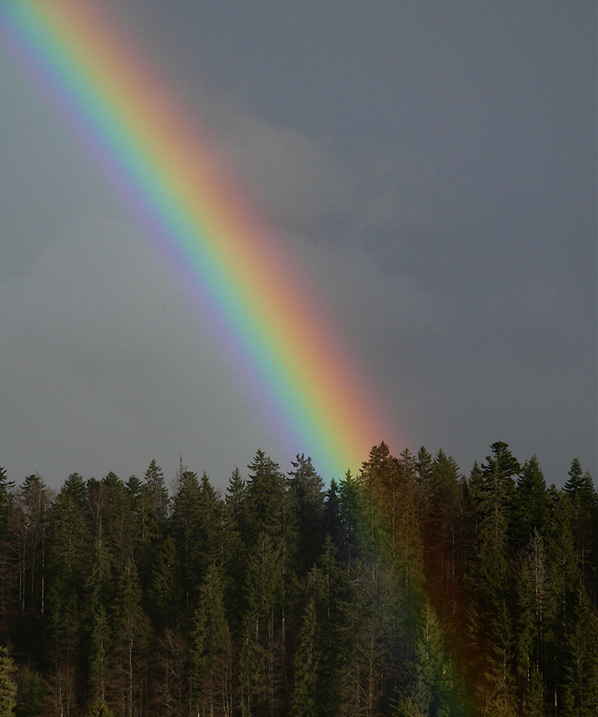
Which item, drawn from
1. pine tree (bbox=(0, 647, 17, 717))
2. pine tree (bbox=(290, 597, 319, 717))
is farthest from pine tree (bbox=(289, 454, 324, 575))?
pine tree (bbox=(0, 647, 17, 717))

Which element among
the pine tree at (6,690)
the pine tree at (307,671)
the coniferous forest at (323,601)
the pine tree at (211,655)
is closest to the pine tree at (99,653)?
the coniferous forest at (323,601)

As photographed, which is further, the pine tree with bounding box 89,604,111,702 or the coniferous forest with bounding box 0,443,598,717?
the pine tree with bounding box 89,604,111,702

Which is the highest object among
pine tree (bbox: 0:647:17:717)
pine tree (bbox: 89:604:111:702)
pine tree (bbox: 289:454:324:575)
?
pine tree (bbox: 289:454:324:575)

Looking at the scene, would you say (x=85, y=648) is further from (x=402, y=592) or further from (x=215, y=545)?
(x=402, y=592)

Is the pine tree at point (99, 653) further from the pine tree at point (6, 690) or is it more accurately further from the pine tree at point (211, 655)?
the pine tree at point (6, 690)

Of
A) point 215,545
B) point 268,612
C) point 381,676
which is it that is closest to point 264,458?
point 215,545

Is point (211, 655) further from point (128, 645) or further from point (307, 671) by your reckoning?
point (307, 671)

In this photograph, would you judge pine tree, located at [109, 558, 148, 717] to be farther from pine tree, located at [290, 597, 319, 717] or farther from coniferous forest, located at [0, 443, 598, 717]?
pine tree, located at [290, 597, 319, 717]

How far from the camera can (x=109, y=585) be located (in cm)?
11488

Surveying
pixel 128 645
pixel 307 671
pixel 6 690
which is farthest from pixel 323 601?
pixel 6 690

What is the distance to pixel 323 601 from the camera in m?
103

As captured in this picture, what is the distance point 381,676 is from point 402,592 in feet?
31.5

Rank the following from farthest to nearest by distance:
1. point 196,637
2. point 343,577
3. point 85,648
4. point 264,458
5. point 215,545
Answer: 1. point 264,458
2. point 215,545
3. point 85,648
4. point 196,637
5. point 343,577

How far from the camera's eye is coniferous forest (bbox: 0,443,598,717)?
89375mm
